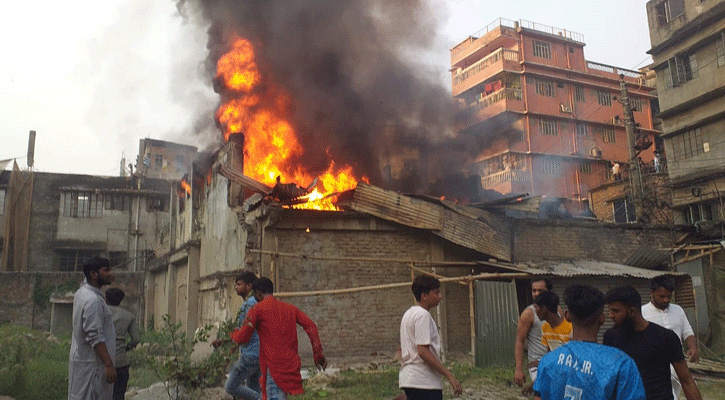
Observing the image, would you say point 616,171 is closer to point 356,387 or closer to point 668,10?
point 668,10

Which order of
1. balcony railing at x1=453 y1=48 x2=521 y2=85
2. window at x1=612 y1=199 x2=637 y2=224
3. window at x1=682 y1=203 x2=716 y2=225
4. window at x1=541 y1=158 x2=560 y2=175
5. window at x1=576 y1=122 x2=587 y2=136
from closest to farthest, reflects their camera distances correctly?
window at x1=682 y1=203 x2=716 y2=225, window at x1=612 y1=199 x2=637 y2=224, window at x1=541 y1=158 x2=560 y2=175, balcony railing at x1=453 y1=48 x2=521 y2=85, window at x1=576 y1=122 x2=587 y2=136

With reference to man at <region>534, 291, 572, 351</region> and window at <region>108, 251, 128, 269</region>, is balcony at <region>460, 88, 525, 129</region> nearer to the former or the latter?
window at <region>108, 251, 128, 269</region>

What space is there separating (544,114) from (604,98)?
21.7 ft

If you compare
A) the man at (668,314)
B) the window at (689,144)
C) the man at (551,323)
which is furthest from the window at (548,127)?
the man at (551,323)

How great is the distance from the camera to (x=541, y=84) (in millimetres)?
42344

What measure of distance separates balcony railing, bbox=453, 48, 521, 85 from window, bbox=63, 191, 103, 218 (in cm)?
2977

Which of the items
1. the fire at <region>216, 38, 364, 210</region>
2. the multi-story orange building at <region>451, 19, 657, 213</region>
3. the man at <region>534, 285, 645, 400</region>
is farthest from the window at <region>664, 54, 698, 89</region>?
the man at <region>534, 285, 645, 400</region>

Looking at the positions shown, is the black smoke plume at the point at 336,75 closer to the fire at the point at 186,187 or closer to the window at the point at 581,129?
the fire at the point at 186,187

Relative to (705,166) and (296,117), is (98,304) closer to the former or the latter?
(296,117)

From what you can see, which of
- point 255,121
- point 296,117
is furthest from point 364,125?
point 255,121

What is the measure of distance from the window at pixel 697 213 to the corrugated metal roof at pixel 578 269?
44.7 feet

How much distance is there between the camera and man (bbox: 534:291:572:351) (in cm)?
523

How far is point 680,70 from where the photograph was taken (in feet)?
90.8

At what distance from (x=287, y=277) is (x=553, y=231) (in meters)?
7.95
